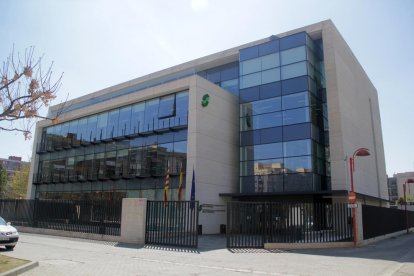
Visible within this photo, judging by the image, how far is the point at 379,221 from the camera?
2242 centimetres

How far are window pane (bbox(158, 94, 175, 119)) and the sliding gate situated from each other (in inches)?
463

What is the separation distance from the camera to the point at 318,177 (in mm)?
26875

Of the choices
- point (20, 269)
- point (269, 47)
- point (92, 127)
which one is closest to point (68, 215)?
point (20, 269)

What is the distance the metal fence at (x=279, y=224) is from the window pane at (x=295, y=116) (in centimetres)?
1125

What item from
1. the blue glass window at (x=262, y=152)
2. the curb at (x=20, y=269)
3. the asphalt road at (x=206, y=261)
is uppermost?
the blue glass window at (x=262, y=152)

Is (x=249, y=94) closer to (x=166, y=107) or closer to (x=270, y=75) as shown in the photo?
(x=270, y=75)

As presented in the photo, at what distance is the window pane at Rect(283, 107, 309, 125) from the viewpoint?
27498mm

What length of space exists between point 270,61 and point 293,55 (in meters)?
1.96

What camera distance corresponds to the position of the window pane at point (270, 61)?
97.8ft

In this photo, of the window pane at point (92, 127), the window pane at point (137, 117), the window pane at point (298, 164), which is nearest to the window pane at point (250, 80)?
the window pane at point (298, 164)

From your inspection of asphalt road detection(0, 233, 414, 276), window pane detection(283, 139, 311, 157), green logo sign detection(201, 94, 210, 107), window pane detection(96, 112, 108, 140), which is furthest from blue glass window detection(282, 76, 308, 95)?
window pane detection(96, 112, 108, 140)

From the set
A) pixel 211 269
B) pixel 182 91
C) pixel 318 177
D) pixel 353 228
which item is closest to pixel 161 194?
pixel 182 91

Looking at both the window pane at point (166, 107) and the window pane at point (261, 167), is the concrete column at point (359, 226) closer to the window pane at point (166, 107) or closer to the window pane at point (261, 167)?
the window pane at point (261, 167)

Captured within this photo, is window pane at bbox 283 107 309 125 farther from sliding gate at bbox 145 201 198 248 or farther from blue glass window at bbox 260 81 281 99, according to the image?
sliding gate at bbox 145 201 198 248
